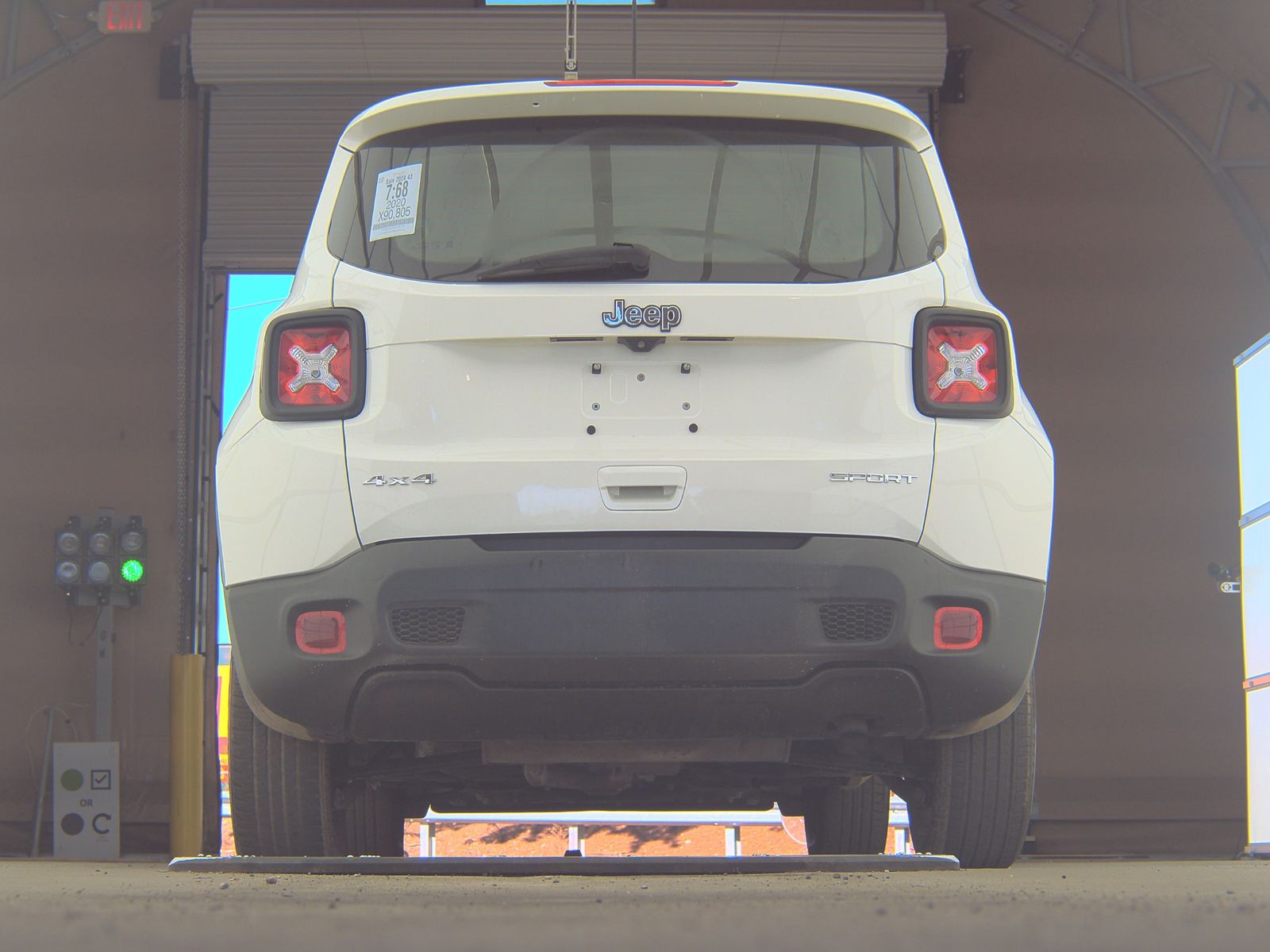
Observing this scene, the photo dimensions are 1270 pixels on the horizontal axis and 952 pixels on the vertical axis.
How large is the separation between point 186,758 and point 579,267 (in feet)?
36.5

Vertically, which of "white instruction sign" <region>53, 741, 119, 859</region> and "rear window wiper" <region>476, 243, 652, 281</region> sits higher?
"rear window wiper" <region>476, 243, 652, 281</region>

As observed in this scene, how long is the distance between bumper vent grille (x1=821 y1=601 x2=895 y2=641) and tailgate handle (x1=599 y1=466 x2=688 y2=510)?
15.1 inches

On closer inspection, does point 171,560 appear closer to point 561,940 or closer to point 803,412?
point 803,412

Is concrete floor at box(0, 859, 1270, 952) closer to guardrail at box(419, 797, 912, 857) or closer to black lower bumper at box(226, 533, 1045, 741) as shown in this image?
black lower bumper at box(226, 533, 1045, 741)

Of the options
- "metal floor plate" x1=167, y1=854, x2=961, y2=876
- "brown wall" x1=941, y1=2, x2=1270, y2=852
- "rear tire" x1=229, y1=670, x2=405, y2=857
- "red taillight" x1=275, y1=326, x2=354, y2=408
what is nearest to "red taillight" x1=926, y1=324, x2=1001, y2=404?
"metal floor plate" x1=167, y1=854, x2=961, y2=876

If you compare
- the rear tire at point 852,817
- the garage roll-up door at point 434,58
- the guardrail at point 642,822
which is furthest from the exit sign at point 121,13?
the rear tire at point 852,817

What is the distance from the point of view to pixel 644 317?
2.92m

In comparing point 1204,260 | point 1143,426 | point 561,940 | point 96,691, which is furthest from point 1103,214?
point 561,940

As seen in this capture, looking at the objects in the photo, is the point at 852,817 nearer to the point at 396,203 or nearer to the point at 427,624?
the point at 427,624

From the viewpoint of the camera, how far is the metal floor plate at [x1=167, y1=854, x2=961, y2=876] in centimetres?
298

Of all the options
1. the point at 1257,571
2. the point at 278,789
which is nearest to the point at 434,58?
the point at 1257,571

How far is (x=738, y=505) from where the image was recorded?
2846 millimetres

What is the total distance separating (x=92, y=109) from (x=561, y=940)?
14.0 meters

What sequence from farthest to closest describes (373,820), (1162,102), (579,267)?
(1162,102), (373,820), (579,267)
